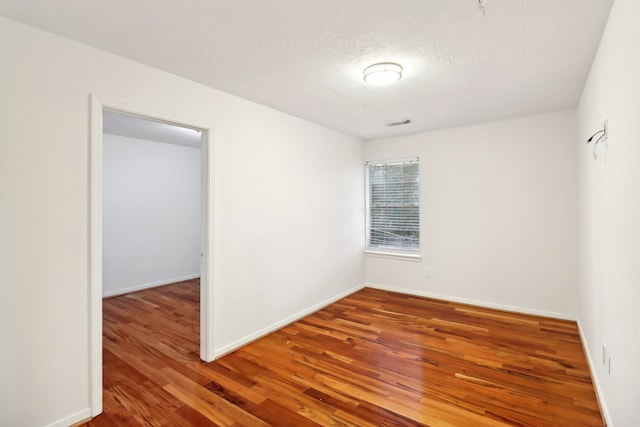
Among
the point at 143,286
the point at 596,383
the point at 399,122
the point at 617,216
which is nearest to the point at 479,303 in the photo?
the point at 596,383

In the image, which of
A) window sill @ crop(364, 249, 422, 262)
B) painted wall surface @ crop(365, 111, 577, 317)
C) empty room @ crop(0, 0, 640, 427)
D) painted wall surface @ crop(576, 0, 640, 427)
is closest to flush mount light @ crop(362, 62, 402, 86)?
empty room @ crop(0, 0, 640, 427)

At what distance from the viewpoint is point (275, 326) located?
11.7 ft

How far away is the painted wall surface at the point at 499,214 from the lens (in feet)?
12.3

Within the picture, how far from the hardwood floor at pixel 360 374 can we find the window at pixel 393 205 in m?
1.38

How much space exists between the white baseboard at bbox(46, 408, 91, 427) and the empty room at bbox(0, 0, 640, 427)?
1.1 inches

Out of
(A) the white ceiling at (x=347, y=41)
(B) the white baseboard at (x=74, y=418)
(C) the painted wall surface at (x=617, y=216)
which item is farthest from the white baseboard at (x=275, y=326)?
(C) the painted wall surface at (x=617, y=216)

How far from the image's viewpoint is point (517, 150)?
398 centimetres

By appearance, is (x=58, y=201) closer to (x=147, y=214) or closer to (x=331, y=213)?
(x=331, y=213)

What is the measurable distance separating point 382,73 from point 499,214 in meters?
2.71

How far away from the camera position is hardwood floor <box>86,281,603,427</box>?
2105mm

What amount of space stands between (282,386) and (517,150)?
148 inches

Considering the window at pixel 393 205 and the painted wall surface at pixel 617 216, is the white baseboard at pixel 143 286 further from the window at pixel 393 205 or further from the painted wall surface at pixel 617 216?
the painted wall surface at pixel 617 216

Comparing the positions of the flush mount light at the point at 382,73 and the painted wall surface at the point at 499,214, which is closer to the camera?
the flush mount light at the point at 382,73

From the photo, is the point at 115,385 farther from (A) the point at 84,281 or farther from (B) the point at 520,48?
(B) the point at 520,48
